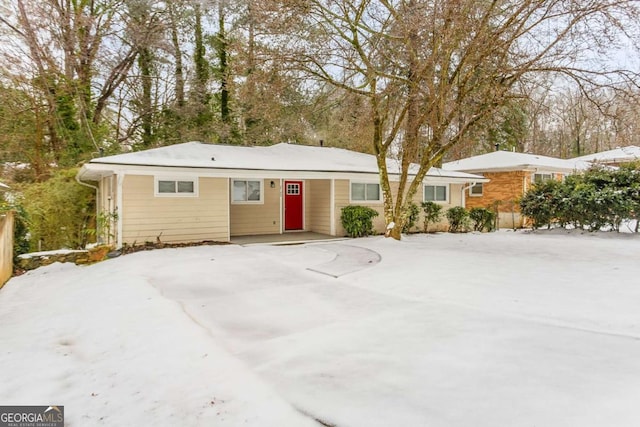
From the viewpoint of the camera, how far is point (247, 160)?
1173 cm

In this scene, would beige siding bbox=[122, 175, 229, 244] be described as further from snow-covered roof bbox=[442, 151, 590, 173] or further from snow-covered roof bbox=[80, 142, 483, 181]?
snow-covered roof bbox=[442, 151, 590, 173]

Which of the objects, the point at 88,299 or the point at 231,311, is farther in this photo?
the point at 88,299

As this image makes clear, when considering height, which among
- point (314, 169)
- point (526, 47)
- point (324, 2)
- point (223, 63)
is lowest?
point (314, 169)

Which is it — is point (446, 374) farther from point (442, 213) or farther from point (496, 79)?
point (442, 213)

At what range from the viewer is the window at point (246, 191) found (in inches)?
497

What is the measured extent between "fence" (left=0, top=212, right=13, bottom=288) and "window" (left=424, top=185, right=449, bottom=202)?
42.5 ft

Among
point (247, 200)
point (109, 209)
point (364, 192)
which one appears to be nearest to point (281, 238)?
point (247, 200)

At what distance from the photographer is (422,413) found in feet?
8.84

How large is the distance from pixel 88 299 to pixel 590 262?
9.89 m

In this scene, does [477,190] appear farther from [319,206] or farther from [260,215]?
[260,215]

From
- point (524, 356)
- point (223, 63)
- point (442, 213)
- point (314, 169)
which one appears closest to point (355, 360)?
point (524, 356)

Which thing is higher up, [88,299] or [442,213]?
[442,213]

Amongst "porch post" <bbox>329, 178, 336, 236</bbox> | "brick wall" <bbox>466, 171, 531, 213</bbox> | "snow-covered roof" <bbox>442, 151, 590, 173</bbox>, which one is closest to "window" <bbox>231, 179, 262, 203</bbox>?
"porch post" <bbox>329, 178, 336, 236</bbox>

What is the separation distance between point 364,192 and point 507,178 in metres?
9.01
